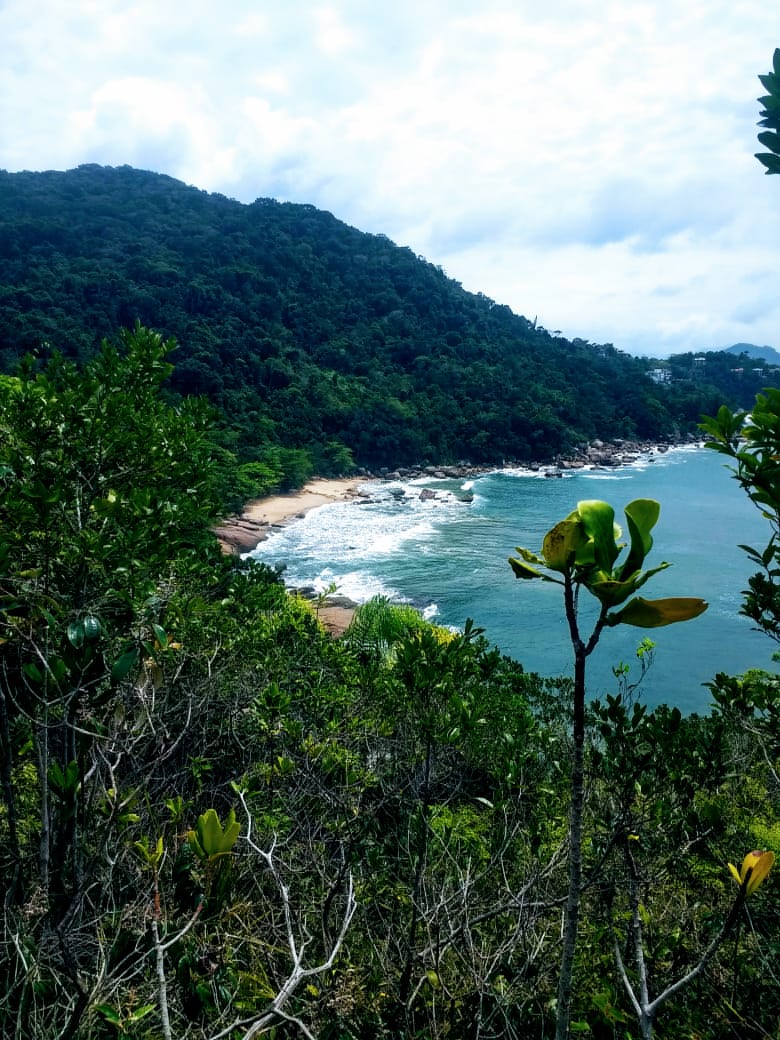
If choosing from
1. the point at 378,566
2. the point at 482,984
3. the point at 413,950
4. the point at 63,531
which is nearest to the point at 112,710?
the point at 63,531

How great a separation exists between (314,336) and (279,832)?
183 feet

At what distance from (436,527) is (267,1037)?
26.0 m

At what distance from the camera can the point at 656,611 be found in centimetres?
112

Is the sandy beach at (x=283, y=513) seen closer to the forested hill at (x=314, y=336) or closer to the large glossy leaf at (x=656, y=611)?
the forested hill at (x=314, y=336)

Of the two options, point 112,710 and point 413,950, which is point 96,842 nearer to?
point 112,710

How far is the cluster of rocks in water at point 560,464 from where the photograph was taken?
41.1 meters

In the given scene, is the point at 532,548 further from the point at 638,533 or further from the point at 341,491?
the point at 638,533

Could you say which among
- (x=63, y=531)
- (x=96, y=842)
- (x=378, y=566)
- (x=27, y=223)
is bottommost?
(x=378, y=566)

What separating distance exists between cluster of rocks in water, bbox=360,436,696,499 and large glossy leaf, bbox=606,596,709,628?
3344 cm

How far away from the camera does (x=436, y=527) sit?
92.8ft

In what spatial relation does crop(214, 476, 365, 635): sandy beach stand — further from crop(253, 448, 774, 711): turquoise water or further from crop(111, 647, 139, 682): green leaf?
crop(111, 647, 139, 682): green leaf

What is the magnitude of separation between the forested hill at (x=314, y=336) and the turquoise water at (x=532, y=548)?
290 inches

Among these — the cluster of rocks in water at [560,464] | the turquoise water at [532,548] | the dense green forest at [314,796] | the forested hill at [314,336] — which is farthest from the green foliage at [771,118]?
the forested hill at [314,336]

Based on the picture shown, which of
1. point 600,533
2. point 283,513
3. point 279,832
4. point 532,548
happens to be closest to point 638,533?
point 600,533
